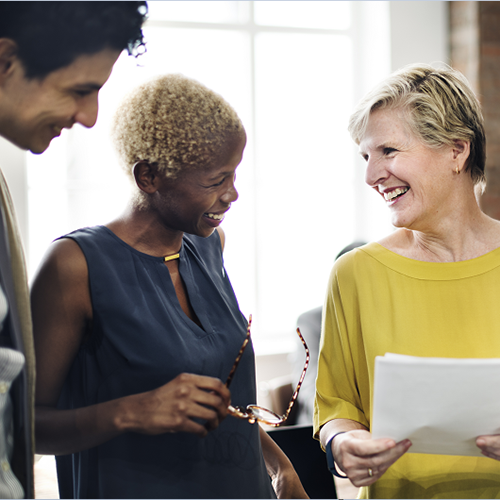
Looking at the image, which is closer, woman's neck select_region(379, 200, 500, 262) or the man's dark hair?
the man's dark hair

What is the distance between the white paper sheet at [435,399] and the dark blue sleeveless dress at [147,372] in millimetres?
241

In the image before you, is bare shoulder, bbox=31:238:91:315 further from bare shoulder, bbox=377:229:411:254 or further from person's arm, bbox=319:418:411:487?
bare shoulder, bbox=377:229:411:254

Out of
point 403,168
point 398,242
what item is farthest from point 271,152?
point 403,168

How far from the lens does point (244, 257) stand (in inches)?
150

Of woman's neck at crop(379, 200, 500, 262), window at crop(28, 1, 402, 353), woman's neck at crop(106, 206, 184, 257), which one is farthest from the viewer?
window at crop(28, 1, 402, 353)

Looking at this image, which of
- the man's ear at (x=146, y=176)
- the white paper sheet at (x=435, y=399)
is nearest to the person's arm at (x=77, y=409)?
the man's ear at (x=146, y=176)

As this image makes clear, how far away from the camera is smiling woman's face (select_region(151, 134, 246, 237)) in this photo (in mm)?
809

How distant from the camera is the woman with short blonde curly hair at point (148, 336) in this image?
0.77 metres

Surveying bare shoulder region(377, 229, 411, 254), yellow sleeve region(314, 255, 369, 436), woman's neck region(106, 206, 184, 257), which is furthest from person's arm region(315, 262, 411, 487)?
woman's neck region(106, 206, 184, 257)

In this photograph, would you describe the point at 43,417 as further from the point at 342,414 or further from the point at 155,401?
the point at 342,414

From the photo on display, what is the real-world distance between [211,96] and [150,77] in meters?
0.10

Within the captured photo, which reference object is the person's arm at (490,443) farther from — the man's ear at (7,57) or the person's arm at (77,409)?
the man's ear at (7,57)

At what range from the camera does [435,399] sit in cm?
80

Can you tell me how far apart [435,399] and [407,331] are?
280mm
